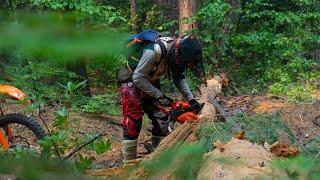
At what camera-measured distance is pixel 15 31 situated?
2.42 feet

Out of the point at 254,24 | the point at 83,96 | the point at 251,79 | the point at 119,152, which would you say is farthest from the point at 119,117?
the point at 254,24

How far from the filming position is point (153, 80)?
625 cm

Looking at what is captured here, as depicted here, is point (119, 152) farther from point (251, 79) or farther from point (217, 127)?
point (251, 79)

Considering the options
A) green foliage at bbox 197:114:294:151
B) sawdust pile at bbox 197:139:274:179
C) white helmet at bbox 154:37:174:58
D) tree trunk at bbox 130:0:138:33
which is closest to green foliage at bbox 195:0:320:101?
tree trunk at bbox 130:0:138:33

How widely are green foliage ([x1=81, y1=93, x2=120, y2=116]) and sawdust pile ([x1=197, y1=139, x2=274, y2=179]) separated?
606 cm

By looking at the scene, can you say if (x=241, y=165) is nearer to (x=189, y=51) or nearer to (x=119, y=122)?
(x=189, y=51)

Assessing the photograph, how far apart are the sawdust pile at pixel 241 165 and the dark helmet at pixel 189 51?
1734 millimetres

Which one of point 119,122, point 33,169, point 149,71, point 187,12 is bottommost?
point 119,122

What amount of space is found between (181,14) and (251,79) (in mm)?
3345

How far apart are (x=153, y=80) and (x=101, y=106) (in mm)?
4213

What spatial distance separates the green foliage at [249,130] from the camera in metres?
4.90

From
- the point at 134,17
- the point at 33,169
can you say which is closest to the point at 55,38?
the point at 33,169

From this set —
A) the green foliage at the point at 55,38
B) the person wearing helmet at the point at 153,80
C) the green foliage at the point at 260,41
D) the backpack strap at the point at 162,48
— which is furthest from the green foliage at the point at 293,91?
the green foliage at the point at 55,38

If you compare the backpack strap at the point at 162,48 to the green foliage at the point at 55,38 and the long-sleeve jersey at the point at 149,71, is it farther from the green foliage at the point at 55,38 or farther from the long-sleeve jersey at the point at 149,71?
the green foliage at the point at 55,38
